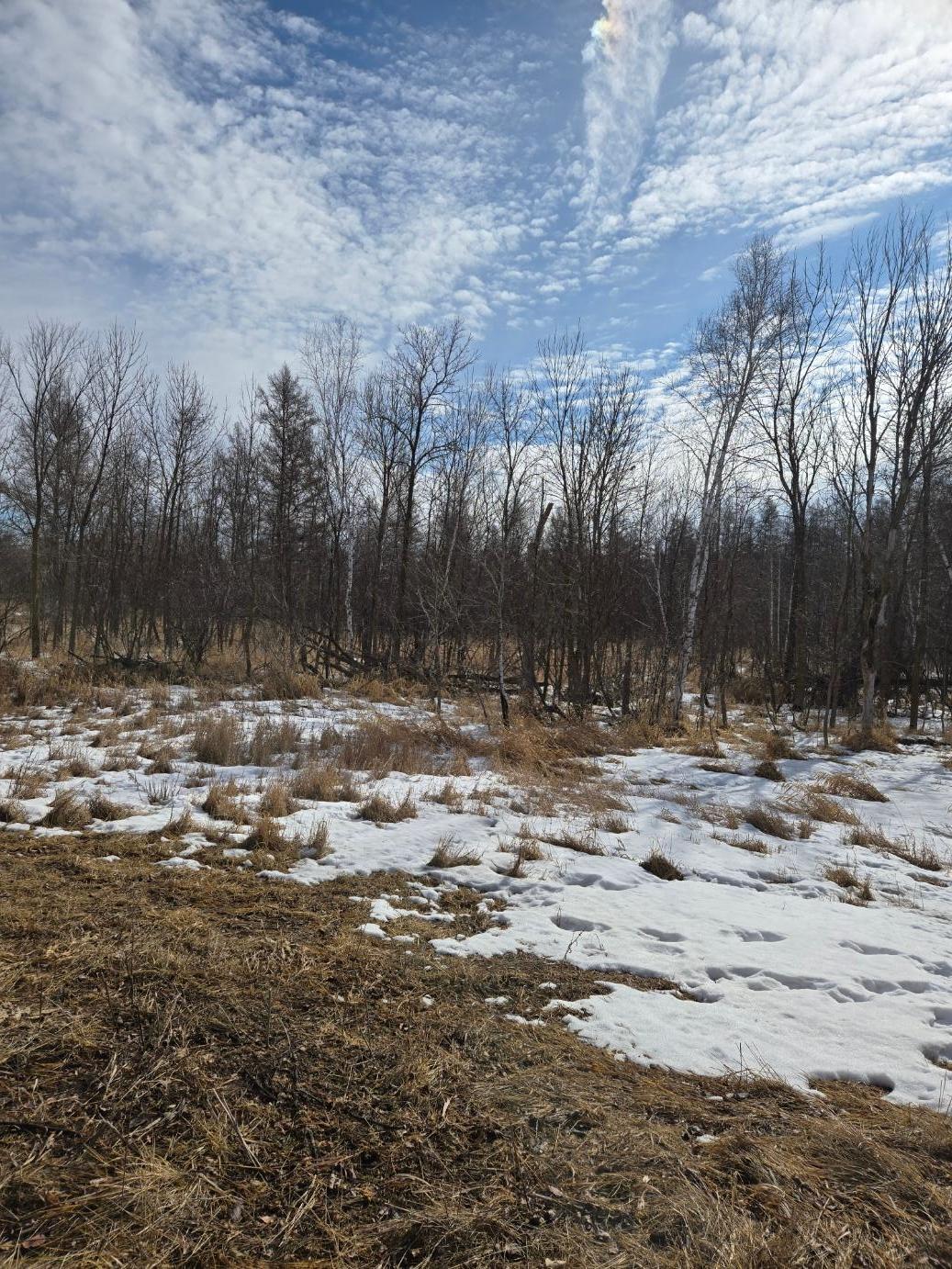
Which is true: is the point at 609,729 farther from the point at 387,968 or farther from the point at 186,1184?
the point at 186,1184

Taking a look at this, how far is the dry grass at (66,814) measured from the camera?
5.18 m

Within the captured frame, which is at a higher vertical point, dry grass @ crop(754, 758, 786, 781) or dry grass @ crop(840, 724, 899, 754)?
dry grass @ crop(840, 724, 899, 754)

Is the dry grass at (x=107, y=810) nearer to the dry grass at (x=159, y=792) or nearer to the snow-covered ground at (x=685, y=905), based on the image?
the snow-covered ground at (x=685, y=905)

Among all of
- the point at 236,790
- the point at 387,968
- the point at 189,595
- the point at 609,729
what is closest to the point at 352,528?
the point at 189,595

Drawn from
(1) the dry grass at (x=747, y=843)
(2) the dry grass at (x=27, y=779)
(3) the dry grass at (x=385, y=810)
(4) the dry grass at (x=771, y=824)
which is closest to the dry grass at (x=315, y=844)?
(3) the dry grass at (x=385, y=810)

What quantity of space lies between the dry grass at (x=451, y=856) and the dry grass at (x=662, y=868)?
1.55m

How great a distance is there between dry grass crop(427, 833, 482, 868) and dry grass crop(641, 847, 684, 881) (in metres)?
1.55

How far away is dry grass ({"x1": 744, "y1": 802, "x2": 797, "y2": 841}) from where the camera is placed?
7.41 meters

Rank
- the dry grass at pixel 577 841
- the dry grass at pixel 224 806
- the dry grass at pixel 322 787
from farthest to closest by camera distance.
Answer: the dry grass at pixel 322 787 → the dry grass at pixel 577 841 → the dry grass at pixel 224 806

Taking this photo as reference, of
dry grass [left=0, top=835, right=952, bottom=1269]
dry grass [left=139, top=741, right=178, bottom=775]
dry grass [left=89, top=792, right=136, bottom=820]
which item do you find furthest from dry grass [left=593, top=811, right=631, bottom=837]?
dry grass [left=139, top=741, right=178, bottom=775]

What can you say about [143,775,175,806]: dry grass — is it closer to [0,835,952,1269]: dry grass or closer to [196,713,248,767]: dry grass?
[196,713,248,767]: dry grass

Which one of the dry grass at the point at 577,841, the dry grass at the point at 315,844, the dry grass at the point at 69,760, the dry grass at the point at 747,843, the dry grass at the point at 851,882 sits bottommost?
the dry grass at the point at 747,843

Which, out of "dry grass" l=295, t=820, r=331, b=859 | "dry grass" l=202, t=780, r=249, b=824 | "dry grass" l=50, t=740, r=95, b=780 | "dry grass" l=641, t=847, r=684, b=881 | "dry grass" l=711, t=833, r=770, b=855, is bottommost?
"dry grass" l=711, t=833, r=770, b=855

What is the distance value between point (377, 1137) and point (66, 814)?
4.39m
